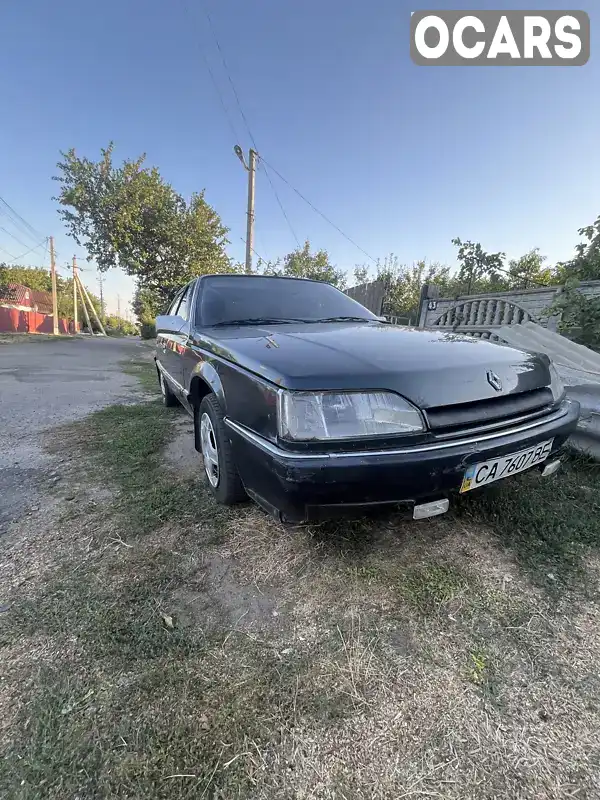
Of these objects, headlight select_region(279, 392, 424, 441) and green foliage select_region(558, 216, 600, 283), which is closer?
headlight select_region(279, 392, 424, 441)

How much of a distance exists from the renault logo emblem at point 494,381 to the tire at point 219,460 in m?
1.22

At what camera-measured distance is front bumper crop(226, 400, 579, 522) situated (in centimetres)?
132

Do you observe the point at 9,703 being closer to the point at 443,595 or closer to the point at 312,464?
the point at 312,464

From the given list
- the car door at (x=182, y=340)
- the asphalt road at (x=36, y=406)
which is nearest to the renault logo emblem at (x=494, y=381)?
the car door at (x=182, y=340)

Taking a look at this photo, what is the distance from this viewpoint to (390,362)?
1.54m

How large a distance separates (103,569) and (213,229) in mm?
18366

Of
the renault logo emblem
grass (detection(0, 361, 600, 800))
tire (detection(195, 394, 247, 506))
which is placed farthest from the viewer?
tire (detection(195, 394, 247, 506))

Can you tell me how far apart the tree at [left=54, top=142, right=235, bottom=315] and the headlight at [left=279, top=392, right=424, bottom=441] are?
17095 millimetres

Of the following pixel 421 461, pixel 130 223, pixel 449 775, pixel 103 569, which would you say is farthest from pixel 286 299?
pixel 130 223

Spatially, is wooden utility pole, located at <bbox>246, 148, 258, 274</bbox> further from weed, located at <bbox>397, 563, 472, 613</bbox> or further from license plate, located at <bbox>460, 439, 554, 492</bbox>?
weed, located at <bbox>397, 563, 472, 613</bbox>

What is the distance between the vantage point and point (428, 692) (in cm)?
117

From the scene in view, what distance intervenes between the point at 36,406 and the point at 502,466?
200 inches

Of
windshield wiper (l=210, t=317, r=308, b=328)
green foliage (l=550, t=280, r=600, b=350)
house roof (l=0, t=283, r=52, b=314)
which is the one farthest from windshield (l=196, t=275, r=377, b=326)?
house roof (l=0, t=283, r=52, b=314)

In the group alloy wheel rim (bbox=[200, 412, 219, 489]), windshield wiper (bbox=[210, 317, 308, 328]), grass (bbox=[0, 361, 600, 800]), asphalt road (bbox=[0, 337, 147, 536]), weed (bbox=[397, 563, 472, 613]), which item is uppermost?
windshield wiper (bbox=[210, 317, 308, 328])
